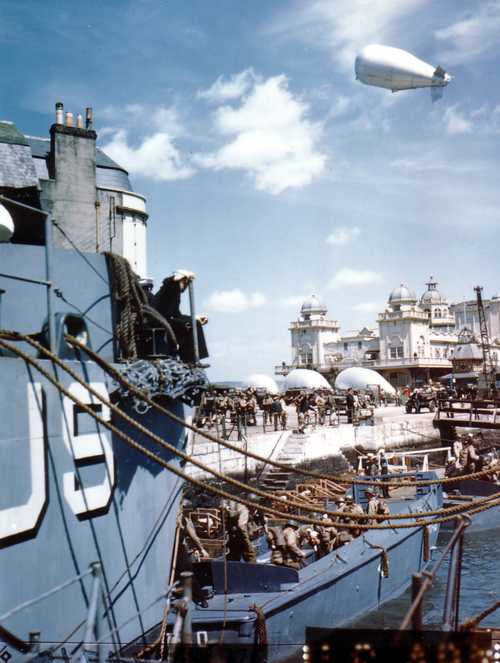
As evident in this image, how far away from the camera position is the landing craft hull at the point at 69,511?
18.8 feet

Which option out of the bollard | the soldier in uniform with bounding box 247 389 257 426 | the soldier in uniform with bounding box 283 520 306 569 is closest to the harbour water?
the soldier in uniform with bounding box 283 520 306 569

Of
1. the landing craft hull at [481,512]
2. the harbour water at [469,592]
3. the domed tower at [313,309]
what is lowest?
the harbour water at [469,592]

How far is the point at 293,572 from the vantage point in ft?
34.4

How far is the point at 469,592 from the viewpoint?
14.9 m

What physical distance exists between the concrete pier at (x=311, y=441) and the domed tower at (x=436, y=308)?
219 ft

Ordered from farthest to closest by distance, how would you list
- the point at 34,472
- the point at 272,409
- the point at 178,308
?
1. the point at 272,409
2. the point at 178,308
3. the point at 34,472

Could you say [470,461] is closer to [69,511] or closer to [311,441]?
[311,441]

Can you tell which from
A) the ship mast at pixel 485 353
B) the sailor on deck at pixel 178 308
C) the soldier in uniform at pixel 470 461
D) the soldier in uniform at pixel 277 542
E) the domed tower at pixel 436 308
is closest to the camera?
the sailor on deck at pixel 178 308

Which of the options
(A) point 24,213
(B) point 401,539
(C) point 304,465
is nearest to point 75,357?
(A) point 24,213

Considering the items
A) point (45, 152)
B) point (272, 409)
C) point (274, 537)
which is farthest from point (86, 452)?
point (272, 409)

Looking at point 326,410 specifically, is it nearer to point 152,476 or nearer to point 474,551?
point 474,551

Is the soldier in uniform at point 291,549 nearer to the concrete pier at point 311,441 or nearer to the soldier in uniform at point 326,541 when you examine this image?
the soldier in uniform at point 326,541

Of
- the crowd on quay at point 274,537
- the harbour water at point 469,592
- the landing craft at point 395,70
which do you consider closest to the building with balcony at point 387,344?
the harbour water at point 469,592

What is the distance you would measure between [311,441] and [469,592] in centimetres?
1310
